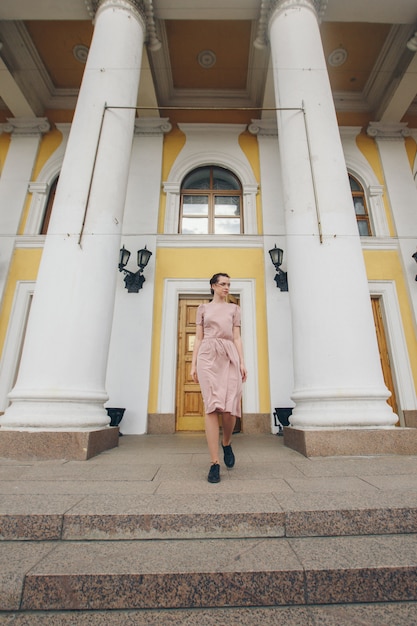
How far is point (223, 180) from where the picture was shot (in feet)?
27.7

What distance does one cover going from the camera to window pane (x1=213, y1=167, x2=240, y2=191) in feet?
27.4

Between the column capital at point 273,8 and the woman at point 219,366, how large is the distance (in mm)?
5421

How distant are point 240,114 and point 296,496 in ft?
30.3

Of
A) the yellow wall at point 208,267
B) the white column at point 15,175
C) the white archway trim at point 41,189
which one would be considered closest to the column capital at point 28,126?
the white column at point 15,175

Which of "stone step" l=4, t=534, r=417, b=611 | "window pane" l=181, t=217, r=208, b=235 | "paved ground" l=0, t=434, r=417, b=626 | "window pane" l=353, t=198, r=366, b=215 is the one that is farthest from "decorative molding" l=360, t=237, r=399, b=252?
"stone step" l=4, t=534, r=417, b=611

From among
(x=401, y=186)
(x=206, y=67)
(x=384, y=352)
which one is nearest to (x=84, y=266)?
(x=384, y=352)

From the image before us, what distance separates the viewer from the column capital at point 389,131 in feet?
28.1

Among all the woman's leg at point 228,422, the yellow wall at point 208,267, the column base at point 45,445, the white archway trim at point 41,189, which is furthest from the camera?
the white archway trim at point 41,189

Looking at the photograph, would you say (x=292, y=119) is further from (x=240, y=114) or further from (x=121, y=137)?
(x=240, y=114)

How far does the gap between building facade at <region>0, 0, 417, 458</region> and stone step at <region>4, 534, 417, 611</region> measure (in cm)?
194

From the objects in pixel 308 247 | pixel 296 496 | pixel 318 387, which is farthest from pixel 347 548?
pixel 308 247

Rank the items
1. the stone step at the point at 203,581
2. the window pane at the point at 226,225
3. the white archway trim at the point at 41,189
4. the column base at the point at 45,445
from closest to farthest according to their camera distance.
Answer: the stone step at the point at 203,581 → the column base at the point at 45,445 → the white archway trim at the point at 41,189 → the window pane at the point at 226,225

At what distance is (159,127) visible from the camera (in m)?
8.30

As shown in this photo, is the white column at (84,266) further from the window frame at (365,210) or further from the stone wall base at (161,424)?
the window frame at (365,210)
